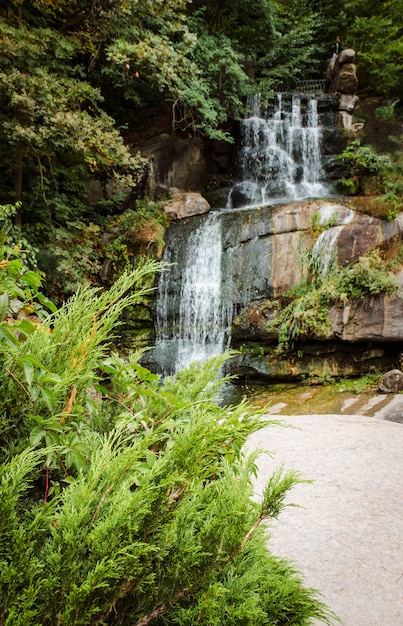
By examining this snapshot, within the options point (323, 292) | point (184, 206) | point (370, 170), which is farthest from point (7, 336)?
point (370, 170)

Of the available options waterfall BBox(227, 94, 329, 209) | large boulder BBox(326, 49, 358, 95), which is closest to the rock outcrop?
waterfall BBox(227, 94, 329, 209)

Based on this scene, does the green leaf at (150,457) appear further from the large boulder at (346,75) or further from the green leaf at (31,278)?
the large boulder at (346,75)

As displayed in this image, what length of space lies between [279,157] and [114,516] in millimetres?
13307

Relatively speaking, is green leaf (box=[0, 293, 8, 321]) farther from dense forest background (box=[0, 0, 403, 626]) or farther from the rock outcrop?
the rock outcrop

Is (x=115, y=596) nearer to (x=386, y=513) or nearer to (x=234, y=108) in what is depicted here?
(x=386, y=513)

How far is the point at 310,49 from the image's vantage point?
574 inches

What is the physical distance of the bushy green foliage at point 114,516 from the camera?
2.66 feet

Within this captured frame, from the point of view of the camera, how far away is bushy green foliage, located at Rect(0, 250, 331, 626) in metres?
0.81

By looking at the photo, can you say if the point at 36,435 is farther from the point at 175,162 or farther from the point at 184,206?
the point at 175,162

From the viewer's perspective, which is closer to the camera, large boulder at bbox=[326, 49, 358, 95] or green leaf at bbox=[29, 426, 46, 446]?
green leaf at bbox=[29, 426, 46, 446]

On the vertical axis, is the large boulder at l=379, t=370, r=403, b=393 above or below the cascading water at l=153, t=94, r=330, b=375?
below

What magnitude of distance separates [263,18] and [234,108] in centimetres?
414

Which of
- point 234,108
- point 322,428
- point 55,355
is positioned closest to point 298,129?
point 234,108

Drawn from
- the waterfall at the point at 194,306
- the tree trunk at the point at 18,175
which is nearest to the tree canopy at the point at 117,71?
the tree trunk at the point at 18,175
